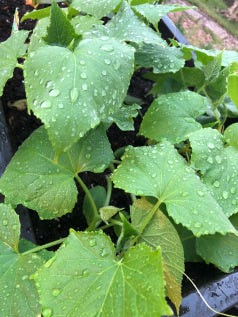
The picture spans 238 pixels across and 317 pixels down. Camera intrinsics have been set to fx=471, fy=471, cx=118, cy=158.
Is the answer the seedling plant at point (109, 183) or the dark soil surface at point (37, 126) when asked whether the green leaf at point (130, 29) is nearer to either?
the seedling plant at point (109, 183)

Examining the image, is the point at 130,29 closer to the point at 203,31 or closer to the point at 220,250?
the point at 220,250

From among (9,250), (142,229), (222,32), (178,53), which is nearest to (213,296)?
(142,229)

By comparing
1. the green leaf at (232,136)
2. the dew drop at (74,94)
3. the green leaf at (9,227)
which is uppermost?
the dew drop at (74,94)

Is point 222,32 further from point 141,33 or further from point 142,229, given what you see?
point 142,229

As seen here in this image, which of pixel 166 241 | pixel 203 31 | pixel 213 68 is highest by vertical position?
pixel 213 68

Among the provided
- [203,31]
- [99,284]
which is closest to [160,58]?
[99,284]

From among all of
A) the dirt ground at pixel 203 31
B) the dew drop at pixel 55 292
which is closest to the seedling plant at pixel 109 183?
the dew drop at pixel 55 292

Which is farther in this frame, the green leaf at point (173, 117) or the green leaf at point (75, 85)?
the green leaf at point (173, 117)
